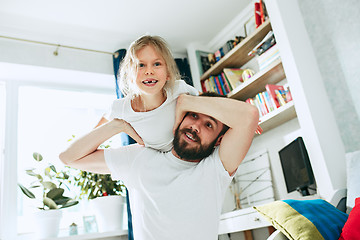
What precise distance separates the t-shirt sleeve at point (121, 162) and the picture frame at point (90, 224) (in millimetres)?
1734

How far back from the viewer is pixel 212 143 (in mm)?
1176

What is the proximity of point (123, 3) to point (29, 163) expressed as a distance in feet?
5.48

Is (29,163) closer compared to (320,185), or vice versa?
(320,185)

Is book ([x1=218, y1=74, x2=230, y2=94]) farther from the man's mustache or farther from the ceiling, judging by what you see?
the man's mustache

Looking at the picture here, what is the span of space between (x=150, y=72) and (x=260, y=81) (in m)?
1.92

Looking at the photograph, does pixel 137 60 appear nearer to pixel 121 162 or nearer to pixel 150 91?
pixel 150 91

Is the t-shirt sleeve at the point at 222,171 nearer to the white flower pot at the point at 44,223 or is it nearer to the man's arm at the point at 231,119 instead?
the man's arm at the point at 231,119

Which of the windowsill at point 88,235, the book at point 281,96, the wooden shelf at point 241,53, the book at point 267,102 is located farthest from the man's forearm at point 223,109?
the windowsill at point 88,235

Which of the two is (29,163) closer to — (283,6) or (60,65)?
(60,65)

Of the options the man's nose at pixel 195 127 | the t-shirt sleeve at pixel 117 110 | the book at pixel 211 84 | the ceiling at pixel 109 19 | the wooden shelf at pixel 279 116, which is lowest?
the man's nose at pixel 195 127

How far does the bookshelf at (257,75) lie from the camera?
2582 mm

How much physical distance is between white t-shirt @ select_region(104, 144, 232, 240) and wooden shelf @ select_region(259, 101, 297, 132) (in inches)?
55.8

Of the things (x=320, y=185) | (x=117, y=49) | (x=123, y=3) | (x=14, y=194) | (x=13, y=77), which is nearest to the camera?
(x=320, y=185)

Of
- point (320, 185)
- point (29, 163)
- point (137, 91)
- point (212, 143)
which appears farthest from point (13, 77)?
point (320, 185)
